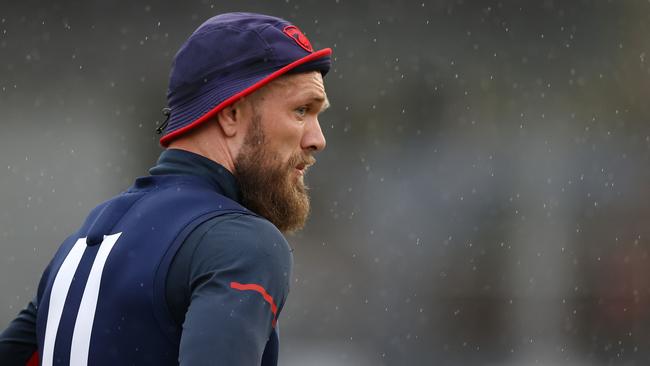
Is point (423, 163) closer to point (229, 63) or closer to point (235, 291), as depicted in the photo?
point (229, 63)

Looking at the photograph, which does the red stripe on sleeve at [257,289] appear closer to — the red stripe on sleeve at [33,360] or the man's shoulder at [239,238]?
the man's shoulder at [239,238]

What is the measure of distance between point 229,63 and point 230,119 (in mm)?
80

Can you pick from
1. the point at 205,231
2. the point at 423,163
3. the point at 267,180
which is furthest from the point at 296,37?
the point at 423,163

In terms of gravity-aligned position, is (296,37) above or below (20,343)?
above

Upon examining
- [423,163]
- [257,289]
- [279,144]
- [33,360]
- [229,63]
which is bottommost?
[423,163]

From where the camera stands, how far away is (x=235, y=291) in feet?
4.14

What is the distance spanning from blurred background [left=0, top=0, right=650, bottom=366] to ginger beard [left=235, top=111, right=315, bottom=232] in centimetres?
567

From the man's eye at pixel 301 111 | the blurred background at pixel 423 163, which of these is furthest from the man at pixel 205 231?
the blurred background at pixel 423 163

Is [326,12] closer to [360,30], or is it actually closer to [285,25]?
[360,30]

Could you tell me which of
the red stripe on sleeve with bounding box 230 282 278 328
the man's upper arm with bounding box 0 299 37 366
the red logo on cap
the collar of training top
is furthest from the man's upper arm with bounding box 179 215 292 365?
the man's upper arm with bounding box 0 299 37 366

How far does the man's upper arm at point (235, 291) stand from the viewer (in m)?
1.23

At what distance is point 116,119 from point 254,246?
621cm

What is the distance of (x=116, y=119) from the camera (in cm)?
735

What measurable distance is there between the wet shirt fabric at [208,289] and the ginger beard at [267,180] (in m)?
0.04
